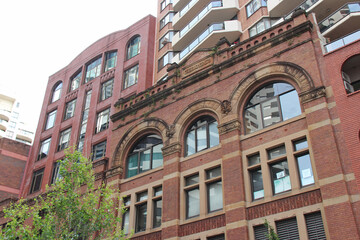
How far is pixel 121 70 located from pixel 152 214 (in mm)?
17334

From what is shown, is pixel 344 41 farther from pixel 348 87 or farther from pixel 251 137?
pixel 251 137

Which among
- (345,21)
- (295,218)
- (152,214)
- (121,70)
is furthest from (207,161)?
(121,70)

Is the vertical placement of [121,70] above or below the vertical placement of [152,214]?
above

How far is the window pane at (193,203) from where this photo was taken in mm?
21797

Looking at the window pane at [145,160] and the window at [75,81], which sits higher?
the window at [75,81]

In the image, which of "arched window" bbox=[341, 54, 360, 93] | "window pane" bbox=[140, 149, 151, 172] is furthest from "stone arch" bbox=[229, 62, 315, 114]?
"window pane" bbox=[140, 149, 151, 172]

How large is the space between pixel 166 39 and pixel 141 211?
65.7ft

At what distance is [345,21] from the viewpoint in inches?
987

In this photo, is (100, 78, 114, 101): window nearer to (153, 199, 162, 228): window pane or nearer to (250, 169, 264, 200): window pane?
(153, 199, 162, 228): window pane

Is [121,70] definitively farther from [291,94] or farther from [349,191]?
[349,191]

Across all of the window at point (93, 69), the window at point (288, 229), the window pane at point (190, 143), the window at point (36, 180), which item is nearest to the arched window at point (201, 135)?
the window pane at point (190, 143)

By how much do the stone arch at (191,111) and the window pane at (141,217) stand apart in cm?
456

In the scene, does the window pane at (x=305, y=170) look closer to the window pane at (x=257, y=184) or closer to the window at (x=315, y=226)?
the window at (x=315, y=226)

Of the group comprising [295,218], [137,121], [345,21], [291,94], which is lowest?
[295,218]
